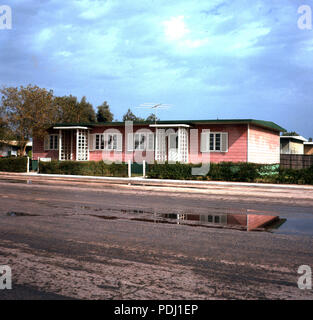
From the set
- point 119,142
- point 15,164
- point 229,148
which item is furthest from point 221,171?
point 15,164

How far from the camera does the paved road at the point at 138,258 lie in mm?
4316

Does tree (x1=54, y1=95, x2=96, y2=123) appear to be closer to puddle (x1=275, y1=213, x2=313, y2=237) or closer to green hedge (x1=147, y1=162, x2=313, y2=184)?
green hedge (x1=147, y1=162, x2=313, y2=184)

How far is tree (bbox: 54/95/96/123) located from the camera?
5591 cm

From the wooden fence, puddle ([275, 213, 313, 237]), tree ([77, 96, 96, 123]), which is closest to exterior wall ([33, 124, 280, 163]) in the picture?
the wooden fence

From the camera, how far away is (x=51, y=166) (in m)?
28.0

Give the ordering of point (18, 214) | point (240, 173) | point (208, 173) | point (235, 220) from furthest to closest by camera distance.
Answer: point (208, 173)
point (240, 173)
point (18, 214)
point (235, 220)

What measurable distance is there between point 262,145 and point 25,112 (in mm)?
20136

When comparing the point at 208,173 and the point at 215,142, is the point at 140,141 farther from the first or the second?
the point at 208,173

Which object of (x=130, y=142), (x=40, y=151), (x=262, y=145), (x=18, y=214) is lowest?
(x=18, y=214)

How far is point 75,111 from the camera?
2333 inches

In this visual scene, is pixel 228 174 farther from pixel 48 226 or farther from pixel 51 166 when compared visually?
pixel 48 226

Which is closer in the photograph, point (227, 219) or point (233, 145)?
point (227, 219)

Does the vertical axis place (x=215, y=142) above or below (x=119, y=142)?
below

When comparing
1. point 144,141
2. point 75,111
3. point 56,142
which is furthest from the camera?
point 75,111
